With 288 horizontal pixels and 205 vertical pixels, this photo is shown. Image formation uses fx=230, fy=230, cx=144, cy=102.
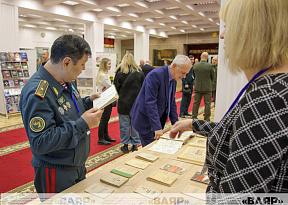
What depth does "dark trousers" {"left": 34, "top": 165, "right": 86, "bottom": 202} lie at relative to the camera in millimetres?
1415

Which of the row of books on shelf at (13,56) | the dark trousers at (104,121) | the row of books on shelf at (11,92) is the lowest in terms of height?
the dark trousers at (104,121)

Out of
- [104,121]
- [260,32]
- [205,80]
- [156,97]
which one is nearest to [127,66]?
[104,121]

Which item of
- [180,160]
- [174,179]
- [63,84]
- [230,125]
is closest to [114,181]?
[174,179]

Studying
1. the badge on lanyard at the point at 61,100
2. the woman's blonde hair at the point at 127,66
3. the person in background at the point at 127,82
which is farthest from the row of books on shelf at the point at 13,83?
the badge on lanyard at the point at 61,100

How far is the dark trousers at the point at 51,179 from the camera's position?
1.42m

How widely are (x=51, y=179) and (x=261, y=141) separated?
126 centimetres

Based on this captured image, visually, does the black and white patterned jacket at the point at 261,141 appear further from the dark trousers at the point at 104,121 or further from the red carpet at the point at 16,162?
the dark trousers at the point at 104,121

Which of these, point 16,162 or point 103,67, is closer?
point 16,162

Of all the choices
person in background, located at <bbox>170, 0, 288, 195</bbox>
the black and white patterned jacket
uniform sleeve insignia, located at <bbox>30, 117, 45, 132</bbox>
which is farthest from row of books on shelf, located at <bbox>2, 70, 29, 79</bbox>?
the black and white patterned jacket

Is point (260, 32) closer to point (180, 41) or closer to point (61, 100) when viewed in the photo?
point (61, 100)

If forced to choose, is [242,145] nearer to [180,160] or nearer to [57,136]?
[57,136]

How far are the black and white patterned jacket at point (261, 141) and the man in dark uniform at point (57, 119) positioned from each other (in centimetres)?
91

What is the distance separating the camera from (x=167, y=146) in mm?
1926

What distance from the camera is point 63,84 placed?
1556 millimetres
